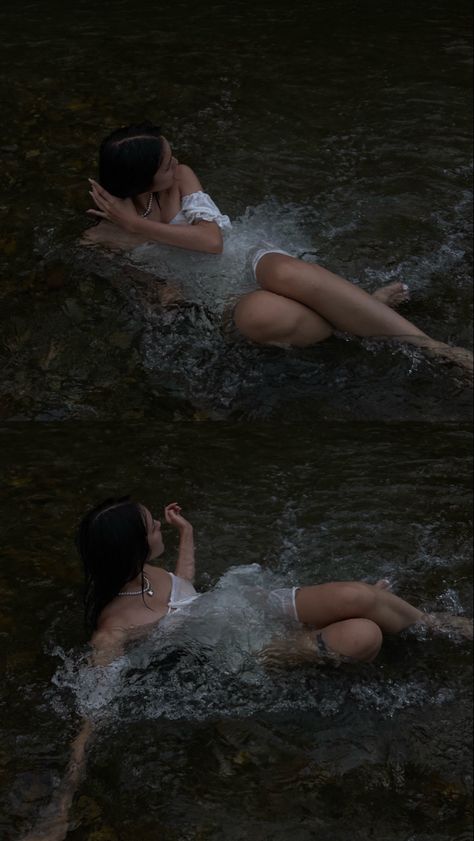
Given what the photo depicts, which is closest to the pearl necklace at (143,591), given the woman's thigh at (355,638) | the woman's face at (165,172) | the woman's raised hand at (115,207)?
the woman's thigh at (355,638)

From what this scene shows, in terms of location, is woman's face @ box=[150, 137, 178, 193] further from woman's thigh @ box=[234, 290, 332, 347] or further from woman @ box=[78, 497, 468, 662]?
woman @ box=[78, 497, 468, 662]

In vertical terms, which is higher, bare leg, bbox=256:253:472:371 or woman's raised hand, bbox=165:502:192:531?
bare leg, bbox=256:253:472:371

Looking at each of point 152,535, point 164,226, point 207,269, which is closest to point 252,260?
point 207,269

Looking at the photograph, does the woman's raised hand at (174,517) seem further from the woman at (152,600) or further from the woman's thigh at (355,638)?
the woman's thigh at (355,638)

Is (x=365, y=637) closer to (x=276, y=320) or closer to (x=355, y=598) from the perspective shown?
(x=355, y=598)

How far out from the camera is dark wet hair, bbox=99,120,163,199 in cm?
512

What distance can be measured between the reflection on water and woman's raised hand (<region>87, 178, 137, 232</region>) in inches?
42.5

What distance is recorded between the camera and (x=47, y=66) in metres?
7.93

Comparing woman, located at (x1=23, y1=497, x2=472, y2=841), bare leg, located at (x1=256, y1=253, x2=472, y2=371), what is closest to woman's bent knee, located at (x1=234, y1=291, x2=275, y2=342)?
bare leg, located at (x1=256, y1=253, x2=472, y2=371)

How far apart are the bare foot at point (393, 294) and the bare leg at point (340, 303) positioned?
367 mm

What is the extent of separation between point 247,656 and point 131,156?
7.67 feet

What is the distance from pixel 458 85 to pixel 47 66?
9.55 ft

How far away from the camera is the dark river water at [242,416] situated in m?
4.21

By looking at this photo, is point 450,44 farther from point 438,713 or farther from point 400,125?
point 438,713
